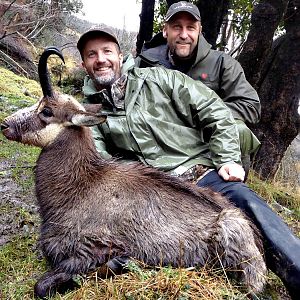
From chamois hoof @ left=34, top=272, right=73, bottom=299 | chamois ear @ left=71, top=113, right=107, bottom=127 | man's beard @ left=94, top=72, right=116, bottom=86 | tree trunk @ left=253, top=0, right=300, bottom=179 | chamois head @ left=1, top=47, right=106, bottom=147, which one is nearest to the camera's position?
chamois hoof @ left=34, top=272, right=73, bottom=299

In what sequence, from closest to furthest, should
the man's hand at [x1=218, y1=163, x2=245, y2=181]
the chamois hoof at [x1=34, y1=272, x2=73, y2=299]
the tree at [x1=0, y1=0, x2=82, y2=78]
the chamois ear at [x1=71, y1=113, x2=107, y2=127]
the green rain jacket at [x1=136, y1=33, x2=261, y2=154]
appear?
the chamois hoof at [x1=34, y1=272, x2=73, y2=299] → the chamois ear at [x1=71, y1=113, x2=107, y2=127] → the man's hand at [x1=218, y1=163, x2=245, y2=181] → the green rain jacket at [x1=136, y1=33, x2=261, y2=154] → the tree at [x1=0, y1=0, x2=82, y2=78]

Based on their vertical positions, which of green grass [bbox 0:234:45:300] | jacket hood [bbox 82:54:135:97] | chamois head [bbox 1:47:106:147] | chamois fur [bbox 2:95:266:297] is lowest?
green grass [bbox 0:234:45:300]

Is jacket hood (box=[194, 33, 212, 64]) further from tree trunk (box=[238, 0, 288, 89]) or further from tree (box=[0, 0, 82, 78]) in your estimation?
tree (box=[0, 0, 82, 78])

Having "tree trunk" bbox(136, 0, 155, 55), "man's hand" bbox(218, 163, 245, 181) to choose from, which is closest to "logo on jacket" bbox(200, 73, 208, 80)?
"man's hand" bbox(218, 163, 245, 181)

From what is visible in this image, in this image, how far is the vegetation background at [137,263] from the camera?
3.71 meters

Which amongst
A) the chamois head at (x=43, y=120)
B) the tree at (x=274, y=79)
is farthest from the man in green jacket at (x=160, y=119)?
the tree at (x=274, y=79)

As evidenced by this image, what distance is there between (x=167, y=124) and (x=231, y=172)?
0.82 meters

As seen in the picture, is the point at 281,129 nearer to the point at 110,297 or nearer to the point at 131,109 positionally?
the point at 131,109

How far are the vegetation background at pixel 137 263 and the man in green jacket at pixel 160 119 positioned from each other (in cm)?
122

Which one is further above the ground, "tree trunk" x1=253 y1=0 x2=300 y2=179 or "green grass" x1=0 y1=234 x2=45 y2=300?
"tree trunk" x1=253 y1=0 x2=300 y2=179

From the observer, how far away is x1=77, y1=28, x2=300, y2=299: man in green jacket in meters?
4.81

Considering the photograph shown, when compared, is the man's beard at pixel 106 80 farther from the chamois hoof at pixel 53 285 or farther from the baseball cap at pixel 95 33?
the chamois hoof at pixel 53 285

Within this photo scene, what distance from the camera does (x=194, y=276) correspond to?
12.3 ft

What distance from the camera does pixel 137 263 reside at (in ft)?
12.7
